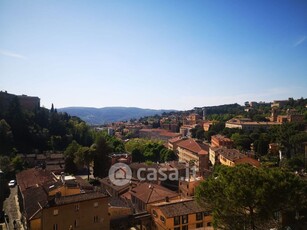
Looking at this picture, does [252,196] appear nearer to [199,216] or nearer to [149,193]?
[199,216]

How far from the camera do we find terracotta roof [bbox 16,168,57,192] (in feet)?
99.1

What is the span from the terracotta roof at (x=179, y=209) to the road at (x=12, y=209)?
44.6ft

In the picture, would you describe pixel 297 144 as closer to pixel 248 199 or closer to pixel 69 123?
pixel 248 199

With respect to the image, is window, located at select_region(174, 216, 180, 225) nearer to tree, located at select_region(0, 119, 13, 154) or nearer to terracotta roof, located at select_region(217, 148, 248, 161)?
terracotta roof, located at select_region(217, 148, 248, 161)

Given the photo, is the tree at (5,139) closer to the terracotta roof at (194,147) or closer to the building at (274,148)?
the terracotta roof at (194,147)

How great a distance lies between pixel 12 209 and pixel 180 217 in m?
20.3

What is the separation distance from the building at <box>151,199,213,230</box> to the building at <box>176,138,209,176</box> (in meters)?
22.3

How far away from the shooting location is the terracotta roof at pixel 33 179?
30203mm

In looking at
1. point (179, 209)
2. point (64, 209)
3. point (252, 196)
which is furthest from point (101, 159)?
point (252, 196)

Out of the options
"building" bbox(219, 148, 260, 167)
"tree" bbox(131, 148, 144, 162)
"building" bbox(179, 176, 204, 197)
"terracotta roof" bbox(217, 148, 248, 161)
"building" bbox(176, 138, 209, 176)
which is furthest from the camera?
"tree" bbox(131, 148, 144, 162)

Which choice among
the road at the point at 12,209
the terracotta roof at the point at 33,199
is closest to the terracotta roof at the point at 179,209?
the terracotta roof at the point at 33,199

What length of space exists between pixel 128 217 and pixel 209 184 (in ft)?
41.4

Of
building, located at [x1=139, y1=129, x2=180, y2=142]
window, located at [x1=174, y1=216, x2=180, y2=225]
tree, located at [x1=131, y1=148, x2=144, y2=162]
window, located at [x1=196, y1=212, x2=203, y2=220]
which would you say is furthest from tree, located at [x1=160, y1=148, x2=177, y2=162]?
building, located at [x1=139, y1=129, x2=180, y2=142]

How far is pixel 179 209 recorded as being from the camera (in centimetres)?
2655
